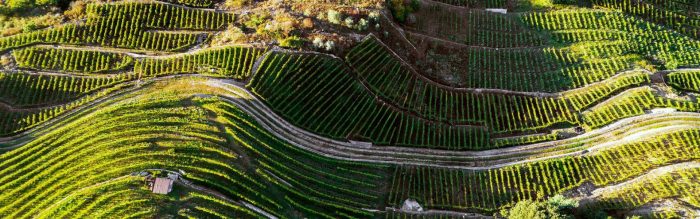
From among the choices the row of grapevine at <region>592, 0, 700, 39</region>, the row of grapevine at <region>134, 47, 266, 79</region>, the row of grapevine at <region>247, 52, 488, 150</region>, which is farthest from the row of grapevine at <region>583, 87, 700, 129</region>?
the row of grapevine at <region>134, 47, 266, 79</region>

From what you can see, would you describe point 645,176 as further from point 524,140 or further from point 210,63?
point 210,63

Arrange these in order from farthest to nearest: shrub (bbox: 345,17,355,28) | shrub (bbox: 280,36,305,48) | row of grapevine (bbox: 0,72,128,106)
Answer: shrub (bbox: 345,17,355,28) → shrub (bbox: 280,36,305,48) → row of grapevine (bbox: 0,72,128,106)

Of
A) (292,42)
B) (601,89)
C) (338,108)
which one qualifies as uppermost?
(601,89)

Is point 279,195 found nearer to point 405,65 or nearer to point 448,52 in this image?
point 405,65

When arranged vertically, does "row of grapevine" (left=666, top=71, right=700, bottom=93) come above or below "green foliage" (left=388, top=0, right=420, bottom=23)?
below

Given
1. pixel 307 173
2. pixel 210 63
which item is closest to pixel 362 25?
pixel 210 63

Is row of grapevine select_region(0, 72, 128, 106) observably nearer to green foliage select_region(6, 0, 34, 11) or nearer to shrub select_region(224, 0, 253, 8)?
green foliage select_region(6, 0, 34, 11)

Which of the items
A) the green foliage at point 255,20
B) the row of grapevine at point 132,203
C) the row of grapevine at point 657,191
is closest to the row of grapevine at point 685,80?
the row of grapevine at point 657,191
